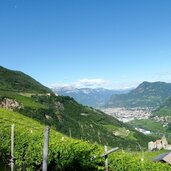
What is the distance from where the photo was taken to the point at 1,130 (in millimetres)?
33250

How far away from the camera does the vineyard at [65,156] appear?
24609 mm

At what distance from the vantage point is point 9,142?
103ft

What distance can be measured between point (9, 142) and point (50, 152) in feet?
17.9

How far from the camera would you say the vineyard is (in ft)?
80.7

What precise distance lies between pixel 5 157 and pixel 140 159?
475 inches

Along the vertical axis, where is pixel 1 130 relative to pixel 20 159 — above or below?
above

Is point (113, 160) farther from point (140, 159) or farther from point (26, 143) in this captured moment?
point (26, 143)

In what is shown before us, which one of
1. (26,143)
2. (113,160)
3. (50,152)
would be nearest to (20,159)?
(26,143)

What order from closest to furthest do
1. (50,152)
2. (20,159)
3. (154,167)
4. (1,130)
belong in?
(154,167), (50,152), (20,159), (1,130)

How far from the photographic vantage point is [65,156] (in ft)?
87.2

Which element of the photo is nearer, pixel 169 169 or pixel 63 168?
pixel 169 169

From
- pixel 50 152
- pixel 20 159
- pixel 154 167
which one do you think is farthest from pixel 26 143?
pixel 154 167

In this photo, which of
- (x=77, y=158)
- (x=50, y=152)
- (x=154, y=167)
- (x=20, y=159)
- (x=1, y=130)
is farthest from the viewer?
(x=1, y=130)

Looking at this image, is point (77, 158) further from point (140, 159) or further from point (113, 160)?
point (140, 159)
